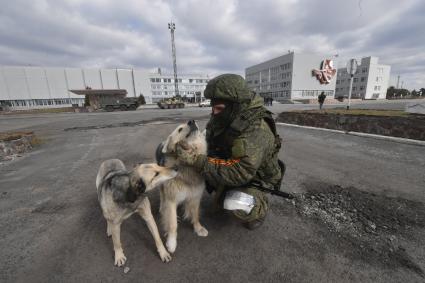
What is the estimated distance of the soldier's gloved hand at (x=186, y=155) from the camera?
213cm

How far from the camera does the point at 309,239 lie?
229 centimetres

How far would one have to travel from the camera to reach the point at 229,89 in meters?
Answer: 2.20

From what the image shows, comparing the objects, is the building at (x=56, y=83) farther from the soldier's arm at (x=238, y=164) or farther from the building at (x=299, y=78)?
the soldier's arm at (x=238, y=164)

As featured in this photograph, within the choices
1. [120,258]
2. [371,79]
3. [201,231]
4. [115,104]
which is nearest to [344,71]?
[371,79]

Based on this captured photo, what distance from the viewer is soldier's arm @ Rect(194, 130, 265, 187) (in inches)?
81.4

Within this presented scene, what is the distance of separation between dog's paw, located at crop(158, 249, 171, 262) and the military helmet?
1798 millimetres

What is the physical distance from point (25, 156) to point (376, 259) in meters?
8.71

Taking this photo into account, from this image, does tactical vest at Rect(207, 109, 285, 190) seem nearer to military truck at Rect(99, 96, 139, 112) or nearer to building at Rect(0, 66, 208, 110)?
military truck at Rect(99, 96, 139, 112)

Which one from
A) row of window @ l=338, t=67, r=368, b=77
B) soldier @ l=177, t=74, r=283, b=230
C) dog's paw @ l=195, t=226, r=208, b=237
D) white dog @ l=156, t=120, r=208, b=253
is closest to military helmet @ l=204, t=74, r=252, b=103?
soldier @ l=177, t=74, r=283, b=230

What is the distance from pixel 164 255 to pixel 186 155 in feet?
3.58

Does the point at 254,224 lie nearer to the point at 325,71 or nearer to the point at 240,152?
the point at 240,152

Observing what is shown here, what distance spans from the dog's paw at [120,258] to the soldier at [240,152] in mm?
1200

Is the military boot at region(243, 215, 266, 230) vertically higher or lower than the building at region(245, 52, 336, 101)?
lower

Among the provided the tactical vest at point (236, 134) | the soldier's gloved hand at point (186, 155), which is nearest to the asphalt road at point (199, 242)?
the tactical vest at point (236, 134)
